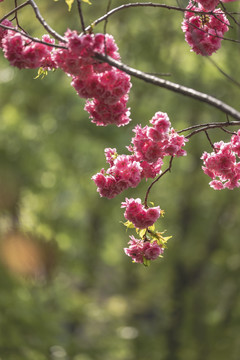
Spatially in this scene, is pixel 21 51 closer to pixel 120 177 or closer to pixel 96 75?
pixel 96 75

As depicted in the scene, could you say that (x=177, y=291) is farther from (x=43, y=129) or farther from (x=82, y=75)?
(x=82, y=75)

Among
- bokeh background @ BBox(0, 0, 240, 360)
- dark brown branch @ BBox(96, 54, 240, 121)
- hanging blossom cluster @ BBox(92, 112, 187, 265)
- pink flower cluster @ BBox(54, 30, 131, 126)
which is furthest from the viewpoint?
bokeh background @ BBox(0, 0, 240, 360)

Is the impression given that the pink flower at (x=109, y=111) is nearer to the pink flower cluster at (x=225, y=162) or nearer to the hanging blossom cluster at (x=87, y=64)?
the hanging blossom cluster at (x=87, y=64)

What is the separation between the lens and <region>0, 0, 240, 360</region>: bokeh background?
8766 mm

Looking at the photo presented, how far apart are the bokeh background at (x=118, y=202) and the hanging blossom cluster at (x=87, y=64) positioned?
5.83 metres

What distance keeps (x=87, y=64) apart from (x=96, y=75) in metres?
0.13

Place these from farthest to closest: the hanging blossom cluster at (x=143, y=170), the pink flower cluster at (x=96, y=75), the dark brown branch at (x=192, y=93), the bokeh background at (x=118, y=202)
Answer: the bokeh background at (x=118, y=202) → the hanging blossom cluster at (x=143, y=170) → the pink flower cluster at (x=96, y=75) → the dark brown branch at (x=192, y=93)

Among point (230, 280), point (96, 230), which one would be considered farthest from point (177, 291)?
point (96, 230)

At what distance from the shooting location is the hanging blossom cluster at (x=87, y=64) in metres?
1.93

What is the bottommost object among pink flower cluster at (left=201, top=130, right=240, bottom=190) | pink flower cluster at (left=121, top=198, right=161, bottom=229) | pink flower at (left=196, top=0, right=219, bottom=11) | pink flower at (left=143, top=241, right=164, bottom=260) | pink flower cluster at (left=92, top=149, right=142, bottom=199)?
pink flower at (left=143, top=241, right=164, bottom=260)

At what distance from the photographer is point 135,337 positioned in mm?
9656

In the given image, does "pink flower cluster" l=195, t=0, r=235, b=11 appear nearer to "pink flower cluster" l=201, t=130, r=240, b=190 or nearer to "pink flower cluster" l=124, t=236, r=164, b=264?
"pink flower cluster" l=201, t=130, r=240, b=190

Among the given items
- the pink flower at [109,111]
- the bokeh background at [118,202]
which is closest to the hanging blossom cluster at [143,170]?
the pink flower at [109,111]

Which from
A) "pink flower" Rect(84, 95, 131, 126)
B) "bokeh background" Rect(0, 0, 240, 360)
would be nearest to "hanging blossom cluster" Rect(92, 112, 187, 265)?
"pink flower" Rect(84, 95, 131, 126)
